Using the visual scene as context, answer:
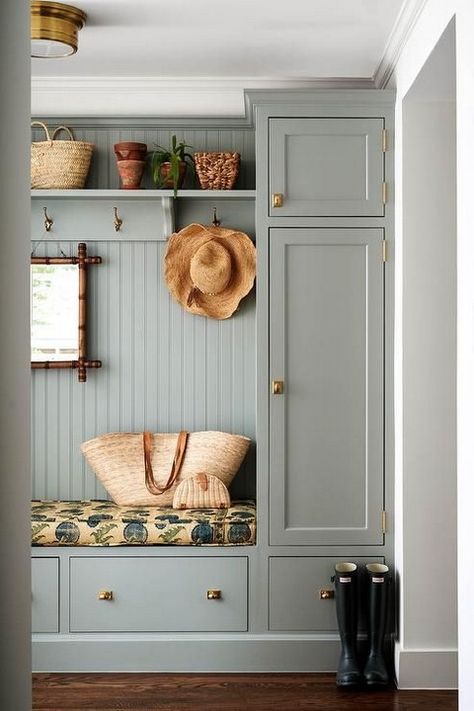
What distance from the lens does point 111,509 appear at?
360 cm

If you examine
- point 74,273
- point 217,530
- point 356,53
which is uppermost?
point 356,53

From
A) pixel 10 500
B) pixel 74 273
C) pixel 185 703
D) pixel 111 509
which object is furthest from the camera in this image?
pixel 74 273

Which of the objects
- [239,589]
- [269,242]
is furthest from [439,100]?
[239,589]

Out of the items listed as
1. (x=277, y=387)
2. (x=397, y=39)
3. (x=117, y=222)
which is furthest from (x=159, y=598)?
(x=397, y=39)

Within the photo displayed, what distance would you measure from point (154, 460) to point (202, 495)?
32cm

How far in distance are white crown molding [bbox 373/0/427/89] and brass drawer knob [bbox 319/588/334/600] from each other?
2204mm

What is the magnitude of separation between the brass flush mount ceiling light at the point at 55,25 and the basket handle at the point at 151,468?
171 centimetres

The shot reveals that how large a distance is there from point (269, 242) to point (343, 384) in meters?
0.67

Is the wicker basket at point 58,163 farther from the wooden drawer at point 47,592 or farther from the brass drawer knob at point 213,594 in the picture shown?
the brass drawer knob at point 213,594

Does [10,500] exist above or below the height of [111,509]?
above

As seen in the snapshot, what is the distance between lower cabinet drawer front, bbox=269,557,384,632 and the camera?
134 inches

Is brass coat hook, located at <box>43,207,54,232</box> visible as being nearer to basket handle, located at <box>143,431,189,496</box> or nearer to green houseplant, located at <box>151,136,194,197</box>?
green houseplant, located at <box>151,136,194,197</box>

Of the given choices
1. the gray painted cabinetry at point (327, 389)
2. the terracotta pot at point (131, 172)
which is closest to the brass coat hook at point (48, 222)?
the terracotta pot at point (131, 172)

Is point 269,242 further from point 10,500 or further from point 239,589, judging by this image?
point 10,500
